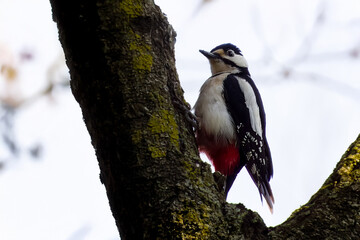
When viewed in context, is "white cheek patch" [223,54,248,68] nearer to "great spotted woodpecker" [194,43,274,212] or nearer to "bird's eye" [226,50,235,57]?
"bird's eye" [226,50,235,57]

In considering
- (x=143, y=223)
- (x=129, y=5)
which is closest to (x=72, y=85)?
(x=129, y=5)

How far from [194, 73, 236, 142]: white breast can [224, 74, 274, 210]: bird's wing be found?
0.21 ft

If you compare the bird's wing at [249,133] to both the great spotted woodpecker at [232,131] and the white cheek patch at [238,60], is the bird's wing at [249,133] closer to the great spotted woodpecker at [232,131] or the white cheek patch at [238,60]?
the great spotted woodpecker at [232,131]

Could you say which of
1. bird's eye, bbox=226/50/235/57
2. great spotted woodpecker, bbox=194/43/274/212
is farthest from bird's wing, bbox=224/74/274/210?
bird's eye, bbox=226/50/235/57

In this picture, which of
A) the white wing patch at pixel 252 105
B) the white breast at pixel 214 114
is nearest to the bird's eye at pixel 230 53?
the white wing patch at pixel 252 105

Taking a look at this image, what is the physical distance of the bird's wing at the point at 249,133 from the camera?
4227 mm

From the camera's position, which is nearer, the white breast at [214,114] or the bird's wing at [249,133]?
the white breast at [214,114]

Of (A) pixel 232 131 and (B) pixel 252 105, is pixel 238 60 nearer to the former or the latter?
(B) pixel 252 105

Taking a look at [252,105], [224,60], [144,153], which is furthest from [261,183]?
[144,153]

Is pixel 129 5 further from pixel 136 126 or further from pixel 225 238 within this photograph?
pixel 225 238

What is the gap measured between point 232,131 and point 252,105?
0.38 m

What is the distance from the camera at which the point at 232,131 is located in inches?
167

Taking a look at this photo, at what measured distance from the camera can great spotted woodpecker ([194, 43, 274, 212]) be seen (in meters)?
4.11

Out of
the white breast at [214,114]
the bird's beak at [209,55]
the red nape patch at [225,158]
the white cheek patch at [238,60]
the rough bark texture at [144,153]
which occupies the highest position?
the bird's beak at [209,55]
